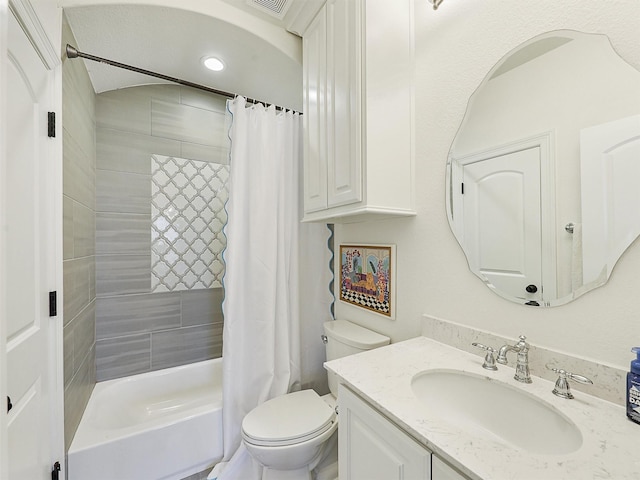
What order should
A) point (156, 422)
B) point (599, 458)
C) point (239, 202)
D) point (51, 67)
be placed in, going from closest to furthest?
point (599, 458) < point (51, 67) < point (156, 422) < point (239, 202)

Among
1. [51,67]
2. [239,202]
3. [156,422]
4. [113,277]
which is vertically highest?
[51,67]

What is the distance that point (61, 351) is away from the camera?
118cm

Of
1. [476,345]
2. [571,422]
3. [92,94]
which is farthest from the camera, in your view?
[92,94]

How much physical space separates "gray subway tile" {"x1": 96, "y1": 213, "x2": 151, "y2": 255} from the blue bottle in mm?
2414

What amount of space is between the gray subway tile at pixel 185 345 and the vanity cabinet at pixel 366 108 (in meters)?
1.54

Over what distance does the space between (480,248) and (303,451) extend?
1.12m

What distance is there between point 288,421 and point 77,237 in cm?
143

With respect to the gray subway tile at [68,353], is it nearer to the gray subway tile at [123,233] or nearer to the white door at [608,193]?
the gray subway tile at [123,233]

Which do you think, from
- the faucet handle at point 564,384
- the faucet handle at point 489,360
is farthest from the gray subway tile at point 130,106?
the faucet handle at point 564,384

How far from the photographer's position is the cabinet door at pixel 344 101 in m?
1.17

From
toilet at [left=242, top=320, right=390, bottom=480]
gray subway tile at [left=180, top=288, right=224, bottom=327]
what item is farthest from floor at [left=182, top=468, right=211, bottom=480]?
gray subway tile at [left=180, top=288, right=224, bottom=327]

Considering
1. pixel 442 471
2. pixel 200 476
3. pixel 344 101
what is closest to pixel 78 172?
pixel 344 101

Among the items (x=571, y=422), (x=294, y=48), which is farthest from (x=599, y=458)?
(x=294, y=48)

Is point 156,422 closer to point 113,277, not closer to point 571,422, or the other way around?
point 113,277
